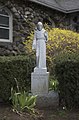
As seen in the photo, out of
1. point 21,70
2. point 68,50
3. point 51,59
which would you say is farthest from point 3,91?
point 68,50

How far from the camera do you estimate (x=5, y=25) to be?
1490 cm

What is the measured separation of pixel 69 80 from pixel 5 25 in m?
8.30

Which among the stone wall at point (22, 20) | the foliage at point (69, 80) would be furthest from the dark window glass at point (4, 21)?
the foliage at point (69, 80)

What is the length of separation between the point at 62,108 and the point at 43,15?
9.55m

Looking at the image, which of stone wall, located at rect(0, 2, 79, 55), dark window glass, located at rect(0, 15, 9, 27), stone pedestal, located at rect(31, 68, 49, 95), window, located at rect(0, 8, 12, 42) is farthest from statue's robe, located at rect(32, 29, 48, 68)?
dark window glass, located at rect(0, 15, 9, 27)

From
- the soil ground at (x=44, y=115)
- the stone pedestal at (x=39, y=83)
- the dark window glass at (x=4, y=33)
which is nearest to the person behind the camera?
the soil ground at (x=44, y=115)

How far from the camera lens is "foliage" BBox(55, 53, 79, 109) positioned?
7.24 m

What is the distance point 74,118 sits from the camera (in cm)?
692

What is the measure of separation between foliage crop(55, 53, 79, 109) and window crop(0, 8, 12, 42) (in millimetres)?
7646

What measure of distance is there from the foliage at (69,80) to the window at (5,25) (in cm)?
765

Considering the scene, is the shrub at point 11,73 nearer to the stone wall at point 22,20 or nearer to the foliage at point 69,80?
the foliage at point 69,80

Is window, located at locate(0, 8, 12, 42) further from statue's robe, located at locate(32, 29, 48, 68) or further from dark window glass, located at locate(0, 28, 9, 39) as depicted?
statue's robe, located at locate(32, 29, 48, 68)

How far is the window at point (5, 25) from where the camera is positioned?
14.7 meters

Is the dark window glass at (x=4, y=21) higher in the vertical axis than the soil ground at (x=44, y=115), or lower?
higher
